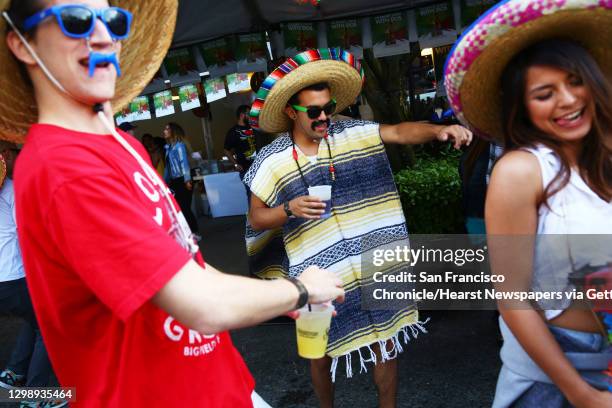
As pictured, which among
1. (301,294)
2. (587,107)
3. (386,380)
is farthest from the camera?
(386,380)

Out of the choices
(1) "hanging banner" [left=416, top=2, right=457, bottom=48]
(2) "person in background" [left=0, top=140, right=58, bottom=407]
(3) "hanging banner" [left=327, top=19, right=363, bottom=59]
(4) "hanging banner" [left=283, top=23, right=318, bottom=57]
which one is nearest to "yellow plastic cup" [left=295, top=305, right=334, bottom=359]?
(2) "person in background" [left=0, top=140, right=58, bottom=407]

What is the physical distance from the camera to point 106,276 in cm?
106

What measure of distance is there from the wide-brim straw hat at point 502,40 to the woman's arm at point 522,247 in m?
0.30

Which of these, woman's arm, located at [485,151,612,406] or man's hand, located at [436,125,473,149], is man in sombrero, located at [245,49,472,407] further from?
woman's arm, located at [485,151,612,406]

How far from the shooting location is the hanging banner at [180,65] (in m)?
6.39

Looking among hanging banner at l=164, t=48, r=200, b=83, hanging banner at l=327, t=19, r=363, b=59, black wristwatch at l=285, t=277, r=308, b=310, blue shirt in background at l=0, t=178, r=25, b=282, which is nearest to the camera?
black wristwatch at l=285, t=277, r=308, b=310

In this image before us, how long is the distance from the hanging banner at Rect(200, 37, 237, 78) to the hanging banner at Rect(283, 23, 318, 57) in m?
0.83

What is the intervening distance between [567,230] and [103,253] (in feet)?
Answer: 3.95

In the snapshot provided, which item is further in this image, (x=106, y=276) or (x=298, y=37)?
(x=298, y=37)

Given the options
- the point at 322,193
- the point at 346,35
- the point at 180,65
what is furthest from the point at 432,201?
the point at 180,65

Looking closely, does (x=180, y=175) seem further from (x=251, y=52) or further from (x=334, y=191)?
(x=334, y=191)

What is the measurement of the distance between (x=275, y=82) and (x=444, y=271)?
1.30 metres

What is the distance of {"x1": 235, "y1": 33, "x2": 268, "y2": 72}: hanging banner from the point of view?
5984 mm

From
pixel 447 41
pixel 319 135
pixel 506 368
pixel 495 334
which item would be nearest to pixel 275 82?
pixel 319 135
